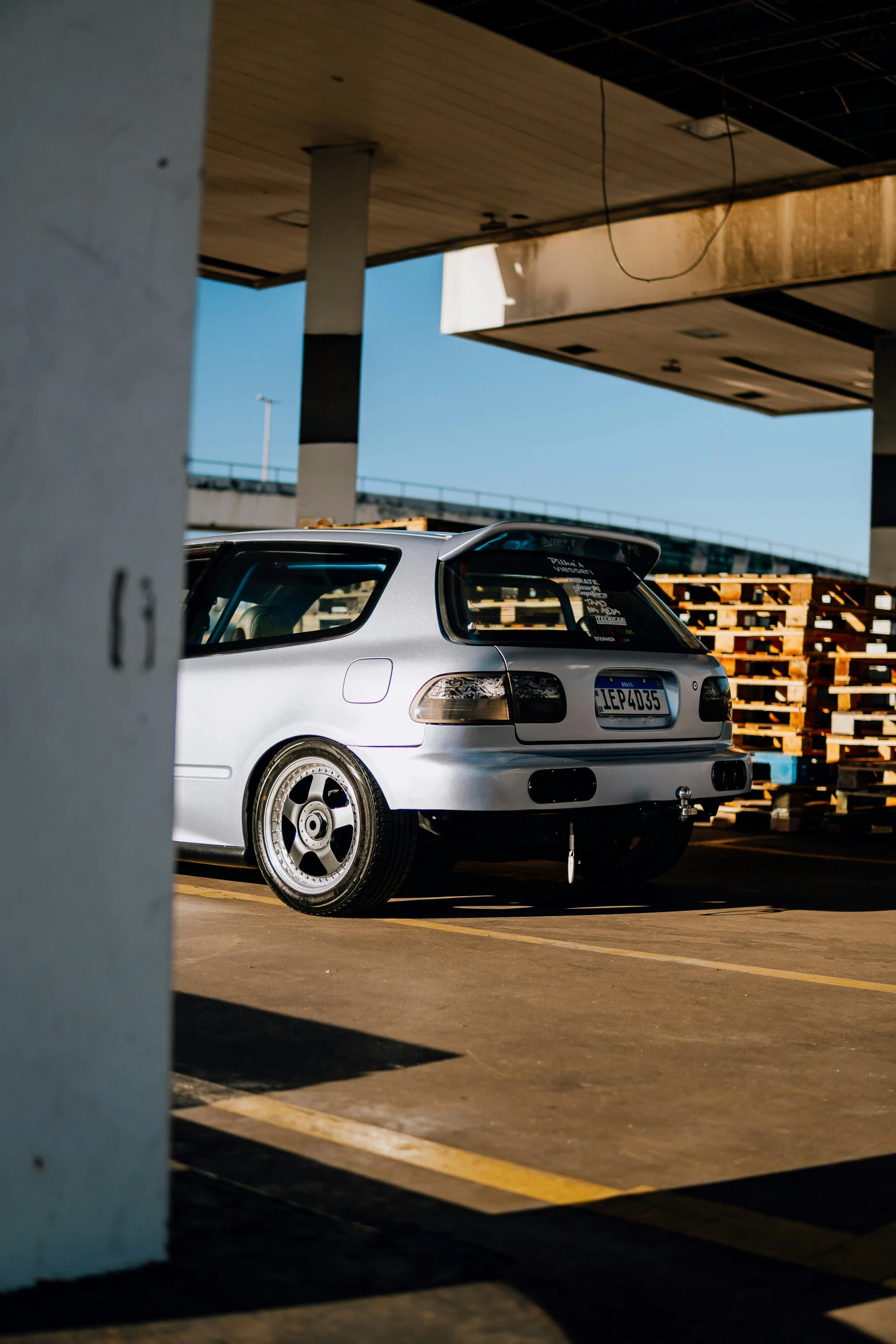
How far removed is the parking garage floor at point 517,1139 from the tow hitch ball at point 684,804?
1.83 feet

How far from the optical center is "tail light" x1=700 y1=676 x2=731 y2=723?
726 cm

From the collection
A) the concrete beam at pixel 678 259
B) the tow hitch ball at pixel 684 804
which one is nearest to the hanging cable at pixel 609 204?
the concrete beam at pixel 678 259

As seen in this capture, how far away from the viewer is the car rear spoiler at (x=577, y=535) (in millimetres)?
6645

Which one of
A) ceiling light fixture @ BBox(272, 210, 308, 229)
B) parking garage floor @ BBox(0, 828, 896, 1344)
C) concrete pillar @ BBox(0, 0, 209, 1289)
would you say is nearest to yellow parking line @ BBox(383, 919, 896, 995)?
parking garage floor @ BBox(0, 828, 896, 1344)

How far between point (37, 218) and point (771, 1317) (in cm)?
222

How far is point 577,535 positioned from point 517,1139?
3.91m

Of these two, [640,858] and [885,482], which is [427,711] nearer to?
[640,858]

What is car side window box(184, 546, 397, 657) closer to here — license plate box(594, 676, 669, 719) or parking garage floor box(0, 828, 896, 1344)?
license plate box(594, 676, 669, 719)

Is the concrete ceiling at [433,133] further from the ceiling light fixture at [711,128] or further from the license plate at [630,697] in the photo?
the license plate at [630,697]

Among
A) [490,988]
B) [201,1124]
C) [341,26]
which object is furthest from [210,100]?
[201,1124]

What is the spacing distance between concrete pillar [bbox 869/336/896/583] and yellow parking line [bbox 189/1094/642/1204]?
25766mm

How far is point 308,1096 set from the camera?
3.82 metres

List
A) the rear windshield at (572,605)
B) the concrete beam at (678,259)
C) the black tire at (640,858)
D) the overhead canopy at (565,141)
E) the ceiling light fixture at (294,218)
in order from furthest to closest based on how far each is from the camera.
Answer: the ceiling light fixture at (294,218), the concrete beam at (678,259), the overhead canopy at (565,141), the black tire at (640,858), the rear windshield at (572,605)

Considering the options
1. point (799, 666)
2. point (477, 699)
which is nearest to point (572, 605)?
point (477, 699)
